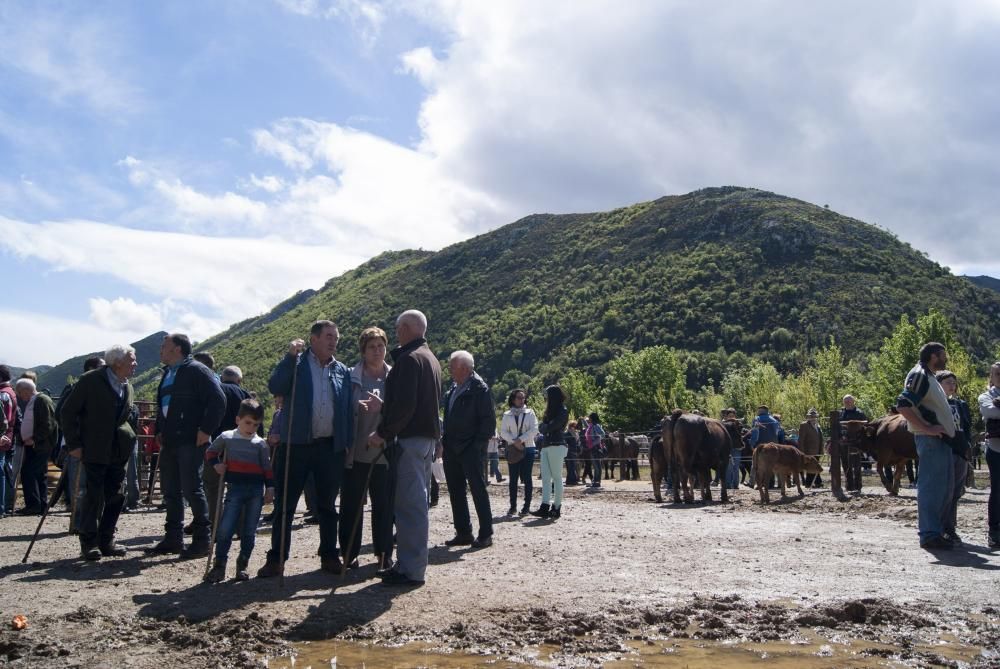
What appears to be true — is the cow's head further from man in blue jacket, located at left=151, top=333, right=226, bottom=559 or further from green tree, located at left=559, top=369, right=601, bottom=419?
green tree, located at left=559, top=369, right=601, bottom=419

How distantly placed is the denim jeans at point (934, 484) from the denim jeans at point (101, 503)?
25.6ft

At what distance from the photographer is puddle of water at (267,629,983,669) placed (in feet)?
14.1

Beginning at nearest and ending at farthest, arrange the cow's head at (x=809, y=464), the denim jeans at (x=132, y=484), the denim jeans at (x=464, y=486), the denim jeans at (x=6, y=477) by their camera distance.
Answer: the denim jeans at (x=464, y=486) → the denim jeans at (x=6, y=477) → the denim jeans at (x=132, y=484) → the cow's head at (x=809, y=464)

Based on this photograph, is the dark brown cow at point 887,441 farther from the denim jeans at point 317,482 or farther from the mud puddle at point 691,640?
the denim jeans at point 317,482

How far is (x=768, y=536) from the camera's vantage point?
9.56 meters

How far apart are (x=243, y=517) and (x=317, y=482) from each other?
0.64 metres

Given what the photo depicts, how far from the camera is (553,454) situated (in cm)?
1207

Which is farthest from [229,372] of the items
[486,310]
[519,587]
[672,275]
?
[486,310]

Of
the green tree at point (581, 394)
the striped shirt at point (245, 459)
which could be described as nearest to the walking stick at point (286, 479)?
the striped shirt at point (245, 459)

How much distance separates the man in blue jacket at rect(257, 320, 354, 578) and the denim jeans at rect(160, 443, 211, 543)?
1207 mm

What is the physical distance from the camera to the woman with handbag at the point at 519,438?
12.2 m

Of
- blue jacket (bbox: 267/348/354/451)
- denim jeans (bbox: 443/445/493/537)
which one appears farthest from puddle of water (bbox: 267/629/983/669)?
denim jeans (bbox: 443/445/493/537)

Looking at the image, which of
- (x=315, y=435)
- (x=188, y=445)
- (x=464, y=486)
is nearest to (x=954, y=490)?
(x=464, y=486)

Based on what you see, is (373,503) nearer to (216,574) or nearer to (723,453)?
(216,574)
